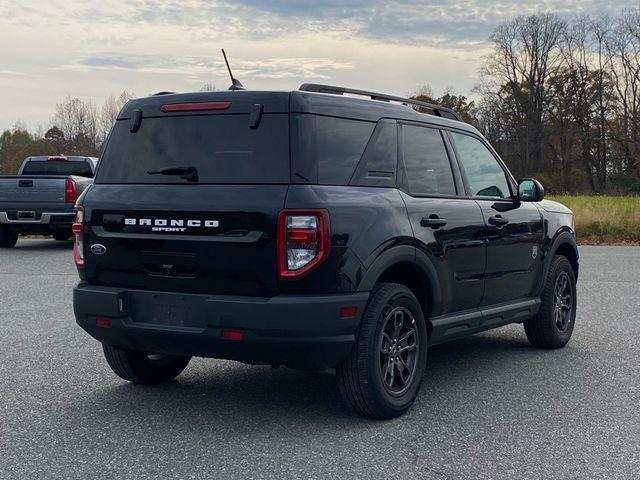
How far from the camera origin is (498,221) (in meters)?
5.95

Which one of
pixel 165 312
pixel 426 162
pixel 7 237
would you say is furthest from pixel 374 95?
pixel 7 237

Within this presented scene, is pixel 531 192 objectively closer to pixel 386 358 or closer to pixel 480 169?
pixel 480 169

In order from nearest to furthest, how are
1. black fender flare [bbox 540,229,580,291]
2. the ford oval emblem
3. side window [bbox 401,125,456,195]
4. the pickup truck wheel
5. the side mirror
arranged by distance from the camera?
1. the ford oval emblem
2. side window [bbox 401,125,456,195]
3. the side mirror
4. black fender flare [bbox 540,229,580,291]
5. the pickup truck wheel

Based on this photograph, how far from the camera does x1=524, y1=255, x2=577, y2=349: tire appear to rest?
22.2 feet

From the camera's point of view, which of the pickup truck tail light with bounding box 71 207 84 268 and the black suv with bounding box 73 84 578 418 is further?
the pickup truck tail light with bounding box 71 207 84 268

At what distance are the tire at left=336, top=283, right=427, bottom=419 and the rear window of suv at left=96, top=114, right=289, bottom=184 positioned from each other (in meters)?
0.98

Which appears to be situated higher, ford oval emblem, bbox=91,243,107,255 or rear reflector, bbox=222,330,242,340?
ford oval emblem, bbox=91,243,107,255

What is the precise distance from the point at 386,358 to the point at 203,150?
1658 mm

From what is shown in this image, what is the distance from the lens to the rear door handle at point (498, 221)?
19.3 ft

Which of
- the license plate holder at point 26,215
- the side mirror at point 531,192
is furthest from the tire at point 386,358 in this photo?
the license plate holder at point 26,215

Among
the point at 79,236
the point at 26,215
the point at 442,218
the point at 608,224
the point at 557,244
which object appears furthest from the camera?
the point at 608,224

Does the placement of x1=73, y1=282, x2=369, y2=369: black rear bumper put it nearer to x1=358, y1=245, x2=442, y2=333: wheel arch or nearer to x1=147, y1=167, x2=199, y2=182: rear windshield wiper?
x1=358, y1=245, x2=442, y2=333: wheel arch

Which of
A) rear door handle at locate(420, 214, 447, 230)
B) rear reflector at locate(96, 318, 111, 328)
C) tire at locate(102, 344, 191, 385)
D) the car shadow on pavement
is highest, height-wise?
rear door handle at locate(420, 214, 447, 230)

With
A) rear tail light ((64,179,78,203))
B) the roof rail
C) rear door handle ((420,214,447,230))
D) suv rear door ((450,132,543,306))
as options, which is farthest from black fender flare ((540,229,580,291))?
rear tail light ((64,179,78,203))
